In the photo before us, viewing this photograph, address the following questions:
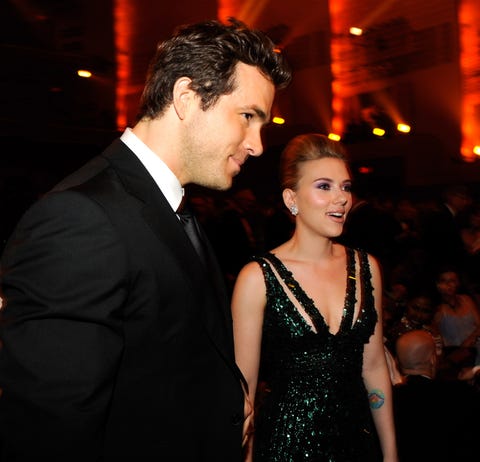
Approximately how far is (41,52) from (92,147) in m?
2.32

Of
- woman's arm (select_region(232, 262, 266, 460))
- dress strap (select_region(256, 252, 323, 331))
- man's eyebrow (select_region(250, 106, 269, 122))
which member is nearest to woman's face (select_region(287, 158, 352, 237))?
dress strap (select_region(256, 252, 323, 331))

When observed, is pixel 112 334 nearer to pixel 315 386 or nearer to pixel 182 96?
pixel 182 96

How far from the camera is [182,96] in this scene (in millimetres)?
1550

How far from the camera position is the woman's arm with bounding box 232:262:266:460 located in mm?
2244

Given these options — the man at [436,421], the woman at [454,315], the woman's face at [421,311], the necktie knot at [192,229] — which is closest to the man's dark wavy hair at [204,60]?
the necktie knot at [192,229]

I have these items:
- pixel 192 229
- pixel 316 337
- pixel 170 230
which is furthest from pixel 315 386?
pixel 170 230

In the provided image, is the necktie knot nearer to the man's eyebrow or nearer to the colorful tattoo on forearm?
the man's eyebrow

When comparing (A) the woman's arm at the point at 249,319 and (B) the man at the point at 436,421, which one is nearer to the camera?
(A) the woman's arm at the point at 249,319

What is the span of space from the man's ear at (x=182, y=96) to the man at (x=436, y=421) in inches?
76.6

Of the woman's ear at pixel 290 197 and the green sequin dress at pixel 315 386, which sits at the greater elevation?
the woman's ear at pixel 290 197

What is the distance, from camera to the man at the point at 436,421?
269cm

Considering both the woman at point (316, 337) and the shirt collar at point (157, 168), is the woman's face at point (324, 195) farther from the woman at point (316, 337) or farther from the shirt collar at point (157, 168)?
the shirt collar at point (157, 168)

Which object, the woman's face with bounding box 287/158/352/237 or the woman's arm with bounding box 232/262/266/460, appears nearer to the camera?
the woman's arm with bounding box 232/262/266/460

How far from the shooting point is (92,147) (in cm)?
1345
